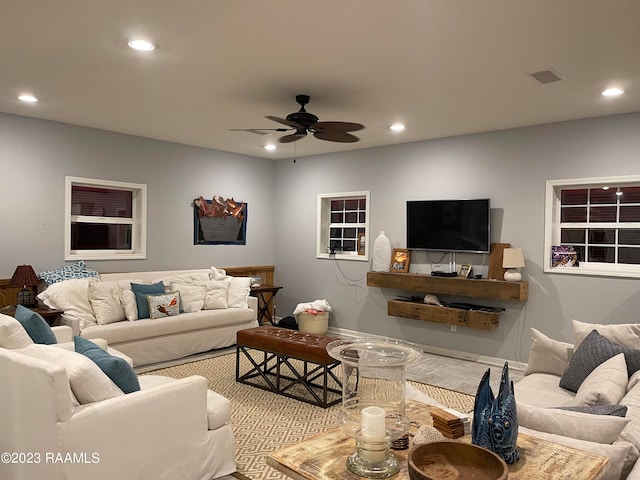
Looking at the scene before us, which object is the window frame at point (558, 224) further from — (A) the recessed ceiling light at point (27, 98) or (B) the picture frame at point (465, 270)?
(A) the recessed ceiling light at point (27, 98)

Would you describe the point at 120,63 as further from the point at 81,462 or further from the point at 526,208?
the point at 526,208

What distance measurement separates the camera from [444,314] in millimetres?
5574

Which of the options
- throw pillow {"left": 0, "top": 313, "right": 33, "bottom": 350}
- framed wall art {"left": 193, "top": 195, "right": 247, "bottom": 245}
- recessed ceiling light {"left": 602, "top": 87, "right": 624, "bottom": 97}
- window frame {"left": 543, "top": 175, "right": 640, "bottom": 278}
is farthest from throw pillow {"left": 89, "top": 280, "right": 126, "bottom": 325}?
recessed ceiling light {"left": 602, "top": 87, "right": 624, "bottom": 97}

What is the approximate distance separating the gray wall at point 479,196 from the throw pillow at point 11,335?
450 cm

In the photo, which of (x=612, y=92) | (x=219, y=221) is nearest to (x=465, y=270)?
(x=612, y=92)

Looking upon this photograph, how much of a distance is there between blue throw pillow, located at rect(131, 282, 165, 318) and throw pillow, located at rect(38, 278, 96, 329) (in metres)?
0.48

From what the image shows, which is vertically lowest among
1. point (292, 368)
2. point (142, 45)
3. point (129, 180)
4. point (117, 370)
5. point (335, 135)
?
point (292, 368)

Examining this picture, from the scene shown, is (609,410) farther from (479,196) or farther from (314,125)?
(479,196)

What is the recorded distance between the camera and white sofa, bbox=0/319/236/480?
7.19 feet

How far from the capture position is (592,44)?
3.03 meters

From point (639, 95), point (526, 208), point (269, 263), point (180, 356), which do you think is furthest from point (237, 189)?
point (639, 95)

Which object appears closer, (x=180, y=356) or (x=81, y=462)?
(x=81, y=462)

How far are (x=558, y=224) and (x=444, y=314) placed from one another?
158cm

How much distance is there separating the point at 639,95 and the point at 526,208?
154cm
